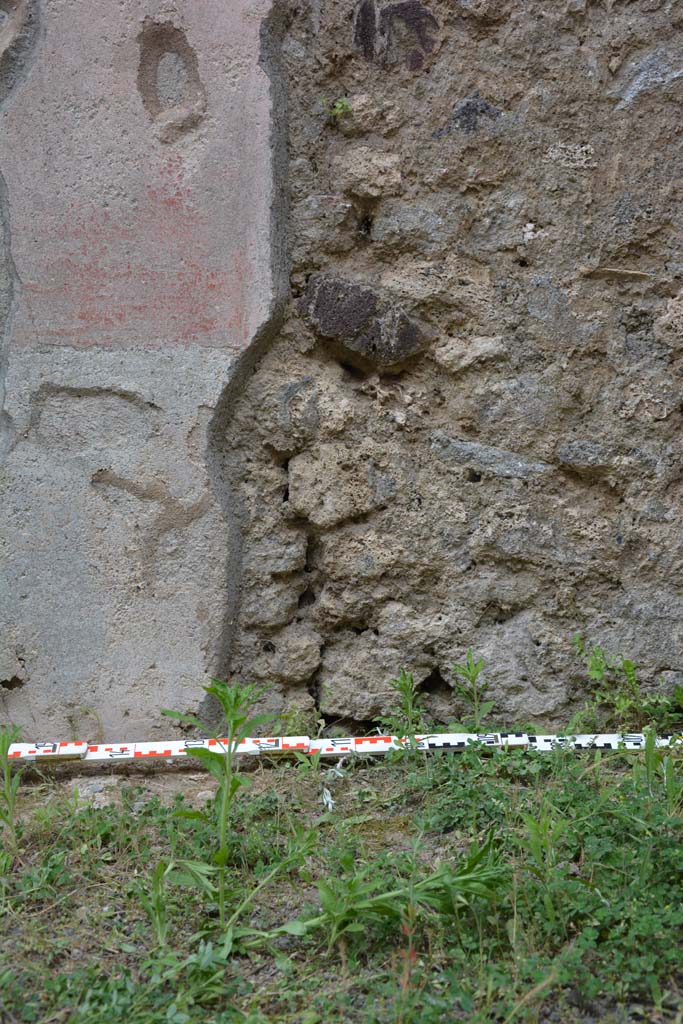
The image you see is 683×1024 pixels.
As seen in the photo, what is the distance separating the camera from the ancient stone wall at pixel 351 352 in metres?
2.71

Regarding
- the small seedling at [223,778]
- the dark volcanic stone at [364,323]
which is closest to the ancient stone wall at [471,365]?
the dark volcanic stone at [364,323]

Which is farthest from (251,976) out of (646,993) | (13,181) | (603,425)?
(13,181)

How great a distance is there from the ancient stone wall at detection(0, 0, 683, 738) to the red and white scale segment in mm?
105

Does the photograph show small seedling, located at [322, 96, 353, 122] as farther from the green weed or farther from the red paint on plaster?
the green weed

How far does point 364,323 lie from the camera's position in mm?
2777

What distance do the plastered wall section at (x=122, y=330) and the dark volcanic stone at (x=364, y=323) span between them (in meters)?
0.16

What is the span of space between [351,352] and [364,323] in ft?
0.29

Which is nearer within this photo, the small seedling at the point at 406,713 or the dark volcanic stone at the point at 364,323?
the small seedling at the point at 406,713

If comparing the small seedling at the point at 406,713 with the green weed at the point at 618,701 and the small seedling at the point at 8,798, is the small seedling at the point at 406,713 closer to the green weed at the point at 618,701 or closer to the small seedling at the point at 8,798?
the green weed at the point at 618,701

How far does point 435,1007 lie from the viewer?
1682 mm

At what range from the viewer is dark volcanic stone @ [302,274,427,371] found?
277cm

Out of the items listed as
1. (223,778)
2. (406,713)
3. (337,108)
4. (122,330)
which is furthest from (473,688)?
(337,108)

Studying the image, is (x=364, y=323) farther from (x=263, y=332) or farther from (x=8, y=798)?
(x=8, y=798)

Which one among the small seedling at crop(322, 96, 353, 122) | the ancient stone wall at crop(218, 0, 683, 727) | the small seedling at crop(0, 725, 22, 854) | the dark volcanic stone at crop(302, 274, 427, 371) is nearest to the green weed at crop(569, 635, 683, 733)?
the ancient stone wall at crop(218, 0, 683, 727)
